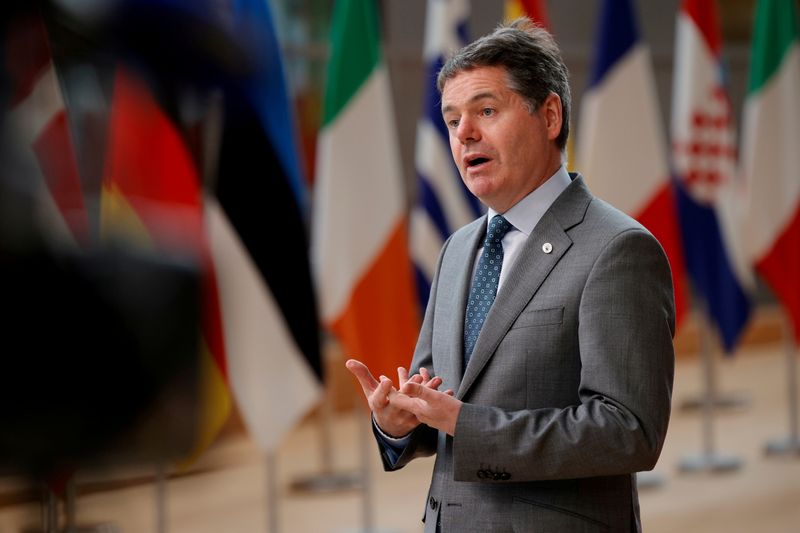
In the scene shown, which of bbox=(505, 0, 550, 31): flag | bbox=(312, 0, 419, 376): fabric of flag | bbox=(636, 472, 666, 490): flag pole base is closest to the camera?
bbox=(312, 0, 419, 376): fabric of flag

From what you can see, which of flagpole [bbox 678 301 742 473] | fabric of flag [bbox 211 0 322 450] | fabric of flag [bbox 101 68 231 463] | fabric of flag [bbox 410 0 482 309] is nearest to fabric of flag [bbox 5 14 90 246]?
fabric of flag [bbox 101 68 231 463]

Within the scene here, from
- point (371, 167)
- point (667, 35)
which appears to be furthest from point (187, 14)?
point (667, 35)

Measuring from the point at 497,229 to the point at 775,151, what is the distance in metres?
5.70

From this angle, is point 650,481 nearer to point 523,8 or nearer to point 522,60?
point 523,8

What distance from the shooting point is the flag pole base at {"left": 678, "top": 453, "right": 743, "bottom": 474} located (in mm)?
7207

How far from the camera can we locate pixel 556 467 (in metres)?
1.62

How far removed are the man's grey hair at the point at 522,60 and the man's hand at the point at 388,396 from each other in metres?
0.50

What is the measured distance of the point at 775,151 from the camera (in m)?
7.05

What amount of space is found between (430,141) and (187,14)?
5639 millimetres

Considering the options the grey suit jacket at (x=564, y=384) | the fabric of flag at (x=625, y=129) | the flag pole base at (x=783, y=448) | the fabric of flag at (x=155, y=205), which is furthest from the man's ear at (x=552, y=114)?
the flag pole base at (x=783, y=448)

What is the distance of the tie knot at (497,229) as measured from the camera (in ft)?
6.20

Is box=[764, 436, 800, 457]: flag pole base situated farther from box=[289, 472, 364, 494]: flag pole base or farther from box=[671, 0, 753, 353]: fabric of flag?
box=[289, 472, 364, 494]: flag pole base

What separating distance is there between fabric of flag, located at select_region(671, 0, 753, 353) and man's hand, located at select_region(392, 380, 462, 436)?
577 centimetres

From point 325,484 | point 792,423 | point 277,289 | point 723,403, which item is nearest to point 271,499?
point 277,289
